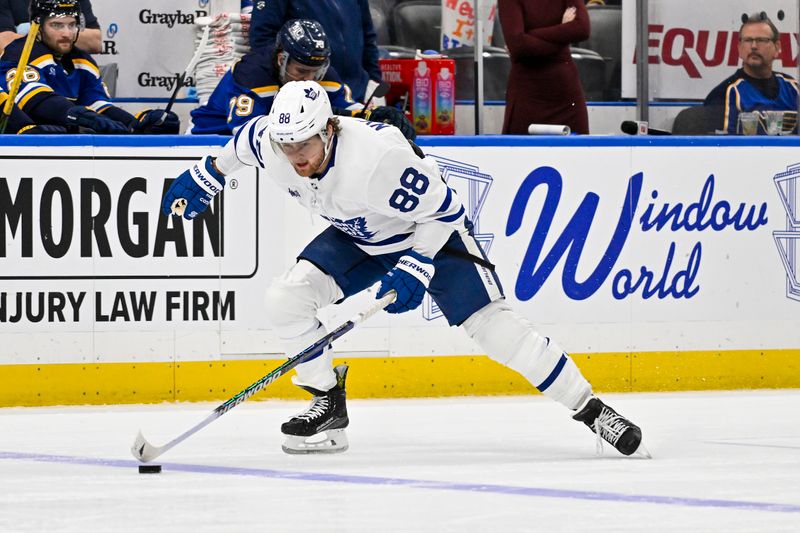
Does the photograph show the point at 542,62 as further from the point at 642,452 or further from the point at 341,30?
the point at 642,452

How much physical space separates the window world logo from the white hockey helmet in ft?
8.30

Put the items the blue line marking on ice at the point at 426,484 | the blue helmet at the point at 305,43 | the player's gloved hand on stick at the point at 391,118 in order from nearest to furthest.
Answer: the blue line marking on ice at the point at 426,484 < the player's gloved hand on stick at the point at 391,118 < the blue helmet at the point at 305,43

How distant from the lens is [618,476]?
4.04 metres

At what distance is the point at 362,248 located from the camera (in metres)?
4.48

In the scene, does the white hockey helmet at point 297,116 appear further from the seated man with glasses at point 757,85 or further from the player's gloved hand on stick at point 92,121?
the seated man with glasses at point 757,85

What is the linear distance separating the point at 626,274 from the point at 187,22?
230 cm

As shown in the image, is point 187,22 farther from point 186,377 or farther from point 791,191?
point 791,191

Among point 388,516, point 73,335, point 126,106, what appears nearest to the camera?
point 388,516

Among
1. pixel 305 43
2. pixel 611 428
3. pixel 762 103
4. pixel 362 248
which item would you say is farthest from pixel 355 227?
pixel 762 103

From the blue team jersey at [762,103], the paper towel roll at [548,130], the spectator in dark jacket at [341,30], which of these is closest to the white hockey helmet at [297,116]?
the spectator in dark jacket at [341,30]

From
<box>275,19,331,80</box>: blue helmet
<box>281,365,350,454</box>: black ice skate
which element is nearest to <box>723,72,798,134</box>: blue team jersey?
<box>275,19,331,80</box>: blue helmet

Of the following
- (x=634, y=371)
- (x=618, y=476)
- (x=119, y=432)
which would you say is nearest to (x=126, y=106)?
(x=119, y=432)

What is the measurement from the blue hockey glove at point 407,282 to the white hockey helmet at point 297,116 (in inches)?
16.8

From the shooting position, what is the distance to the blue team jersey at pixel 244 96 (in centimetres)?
572
